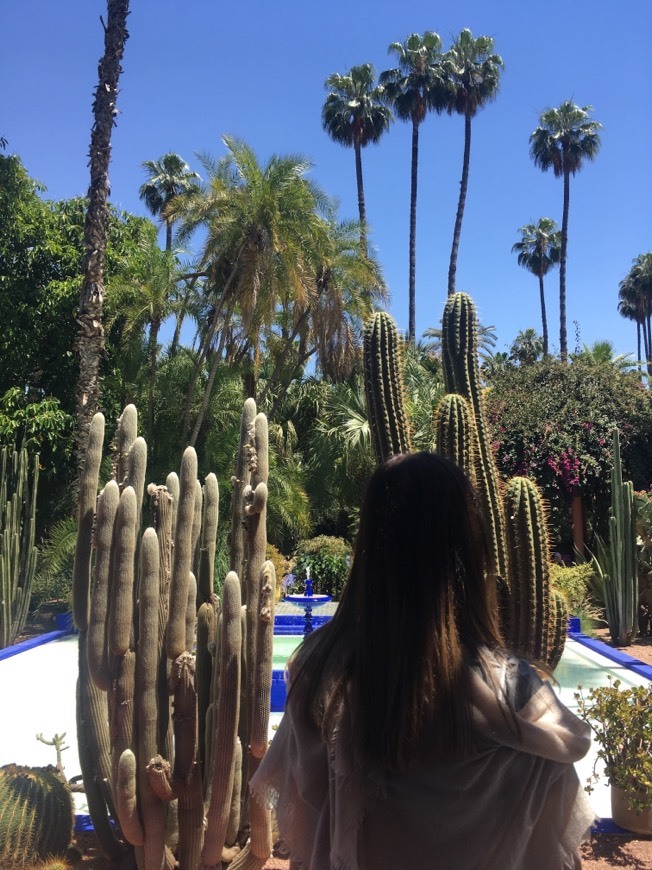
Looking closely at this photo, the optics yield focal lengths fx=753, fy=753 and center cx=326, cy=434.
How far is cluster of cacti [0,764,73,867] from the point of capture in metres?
3.73

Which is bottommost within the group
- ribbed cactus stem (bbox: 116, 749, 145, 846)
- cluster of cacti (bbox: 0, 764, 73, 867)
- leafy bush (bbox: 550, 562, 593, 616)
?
cluster of cacti (bbox: 0, 764, 73, 867)

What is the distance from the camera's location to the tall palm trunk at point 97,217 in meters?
12.5

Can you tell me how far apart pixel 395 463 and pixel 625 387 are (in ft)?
59.1

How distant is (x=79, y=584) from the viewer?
149 inches

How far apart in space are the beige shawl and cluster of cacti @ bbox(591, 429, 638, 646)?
991 cm

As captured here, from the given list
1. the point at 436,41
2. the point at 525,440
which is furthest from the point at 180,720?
the point at 436,41

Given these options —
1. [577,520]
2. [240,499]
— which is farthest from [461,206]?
[240,499]

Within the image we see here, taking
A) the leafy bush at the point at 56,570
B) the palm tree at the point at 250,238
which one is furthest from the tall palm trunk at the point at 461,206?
the leafy bush at the point at 56,570

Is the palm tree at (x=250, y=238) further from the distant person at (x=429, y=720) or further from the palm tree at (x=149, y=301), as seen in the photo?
the distant person at (x=429, y=720)

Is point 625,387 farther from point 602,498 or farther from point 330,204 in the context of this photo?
point 330,204

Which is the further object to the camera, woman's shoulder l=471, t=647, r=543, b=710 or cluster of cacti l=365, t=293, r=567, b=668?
cluster of cacti l=365, t=293, r=567, b=668

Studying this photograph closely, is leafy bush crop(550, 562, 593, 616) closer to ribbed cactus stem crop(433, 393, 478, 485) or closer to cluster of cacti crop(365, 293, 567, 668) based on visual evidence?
cluster of cacti crop(365, 293, 567, 668)

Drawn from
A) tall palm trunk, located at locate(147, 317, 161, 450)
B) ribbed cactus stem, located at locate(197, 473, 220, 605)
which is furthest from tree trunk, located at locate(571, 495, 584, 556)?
ribbed cactus stem, located at locate(197, 473, 220, 605)

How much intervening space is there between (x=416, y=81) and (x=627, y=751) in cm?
3428
